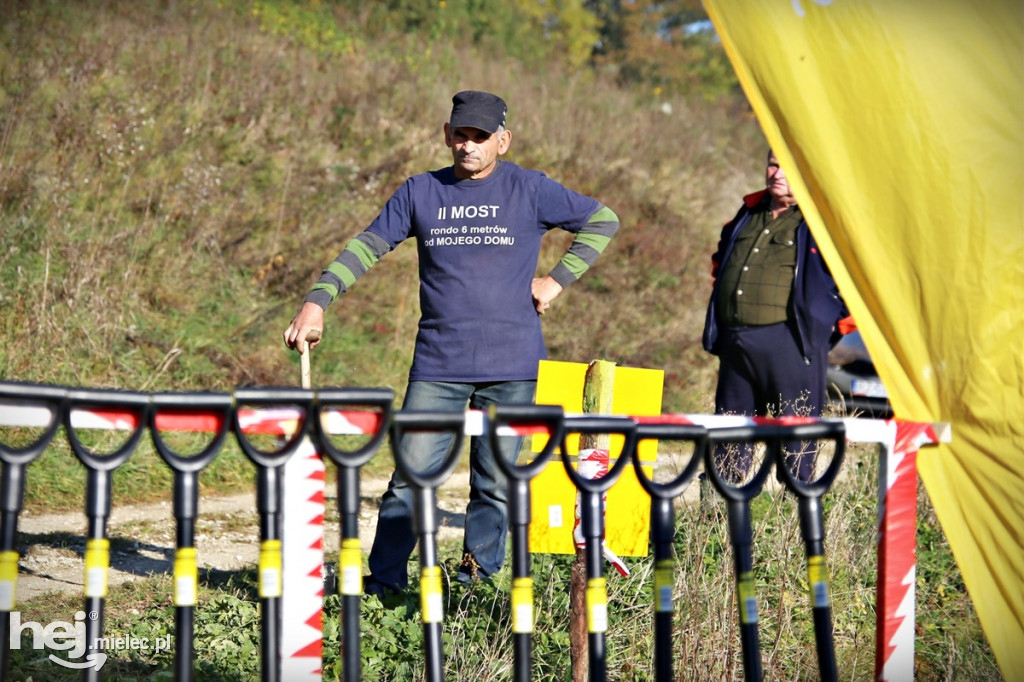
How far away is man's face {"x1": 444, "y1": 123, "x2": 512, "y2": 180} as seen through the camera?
4.73 metres

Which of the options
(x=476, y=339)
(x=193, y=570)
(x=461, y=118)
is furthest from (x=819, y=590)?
(x=461, y=118)

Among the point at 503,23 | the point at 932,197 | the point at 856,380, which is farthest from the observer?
the point at 503,23

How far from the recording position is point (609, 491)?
4.29 metres

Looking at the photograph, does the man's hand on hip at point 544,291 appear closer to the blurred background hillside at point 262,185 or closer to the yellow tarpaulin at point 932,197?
the yellow tarpaulin at point 932,197

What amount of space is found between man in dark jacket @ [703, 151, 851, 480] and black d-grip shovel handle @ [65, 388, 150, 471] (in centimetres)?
377

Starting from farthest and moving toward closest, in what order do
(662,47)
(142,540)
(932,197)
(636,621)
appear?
(662,47), (142,540), (636,621), (932,197)

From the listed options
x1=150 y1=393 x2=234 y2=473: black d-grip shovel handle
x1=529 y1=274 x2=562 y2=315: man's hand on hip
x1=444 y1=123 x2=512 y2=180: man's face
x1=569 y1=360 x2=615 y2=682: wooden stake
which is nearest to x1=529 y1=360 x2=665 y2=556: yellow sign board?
x1=569 y1=360 x2=615 y2=682: wooden stake

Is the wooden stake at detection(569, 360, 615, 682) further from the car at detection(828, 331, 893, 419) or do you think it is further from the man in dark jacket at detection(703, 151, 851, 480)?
the car at detection(828, 331, 893, 419)

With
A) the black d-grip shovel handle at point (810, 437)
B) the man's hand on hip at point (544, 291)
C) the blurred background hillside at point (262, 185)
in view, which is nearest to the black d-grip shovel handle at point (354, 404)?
the black d-grip shovel handle at point (810, 437)

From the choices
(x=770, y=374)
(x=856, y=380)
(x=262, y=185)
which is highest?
(x=262, y=185)

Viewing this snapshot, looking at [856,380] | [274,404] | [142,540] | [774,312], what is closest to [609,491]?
[774,312]

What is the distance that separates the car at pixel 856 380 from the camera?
32.5 ft

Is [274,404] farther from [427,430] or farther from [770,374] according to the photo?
[770,374]

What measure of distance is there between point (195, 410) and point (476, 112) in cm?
249
